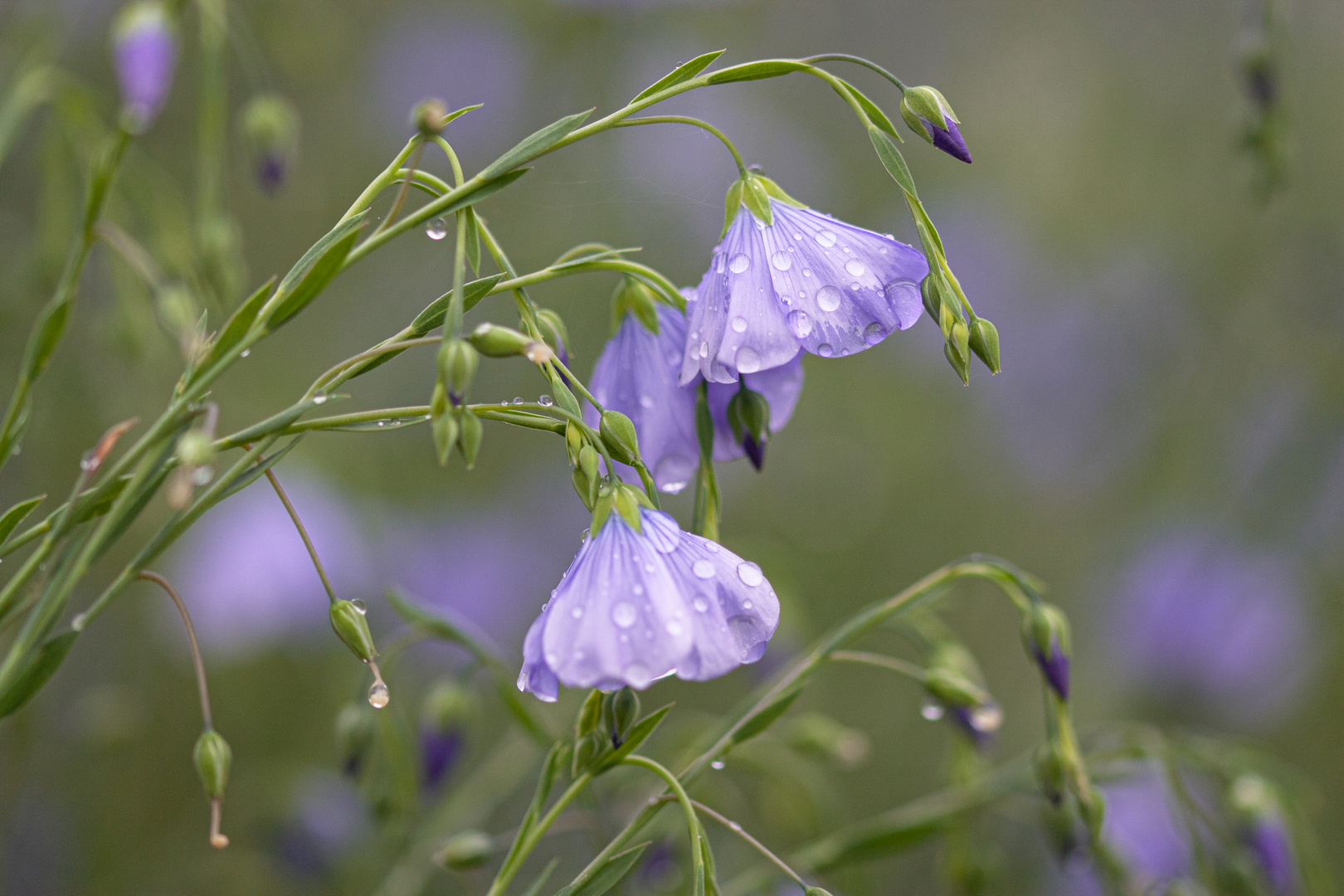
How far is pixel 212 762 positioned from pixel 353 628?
139mm

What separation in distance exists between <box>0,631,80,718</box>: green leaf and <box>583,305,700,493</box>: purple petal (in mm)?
404

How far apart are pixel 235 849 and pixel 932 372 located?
2.46 metres

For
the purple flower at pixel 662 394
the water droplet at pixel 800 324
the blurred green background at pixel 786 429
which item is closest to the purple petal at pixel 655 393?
the purple flower at pixel 662 394

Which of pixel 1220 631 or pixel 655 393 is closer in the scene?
pixel 655 393

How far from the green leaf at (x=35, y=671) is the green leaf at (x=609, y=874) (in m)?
0.35

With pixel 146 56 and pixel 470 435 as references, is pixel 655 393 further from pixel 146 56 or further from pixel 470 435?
pixel 146 56

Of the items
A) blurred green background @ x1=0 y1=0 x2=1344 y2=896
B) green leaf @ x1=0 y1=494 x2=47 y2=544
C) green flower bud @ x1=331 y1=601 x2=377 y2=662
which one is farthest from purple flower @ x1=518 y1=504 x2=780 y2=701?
blurred green background @ x1=0 y1=0 x2=1344 y2=896

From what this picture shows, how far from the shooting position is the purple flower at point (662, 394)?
0.84 metres

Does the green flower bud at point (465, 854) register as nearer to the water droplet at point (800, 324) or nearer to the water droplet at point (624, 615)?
the water droplet at point (624, 615)

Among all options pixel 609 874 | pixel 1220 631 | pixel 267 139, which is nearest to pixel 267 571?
pixel 267 139

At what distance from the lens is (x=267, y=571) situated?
2156 millimetres

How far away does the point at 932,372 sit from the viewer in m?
3.39

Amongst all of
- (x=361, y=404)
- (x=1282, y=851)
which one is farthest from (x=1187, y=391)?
(x=361, y=404)

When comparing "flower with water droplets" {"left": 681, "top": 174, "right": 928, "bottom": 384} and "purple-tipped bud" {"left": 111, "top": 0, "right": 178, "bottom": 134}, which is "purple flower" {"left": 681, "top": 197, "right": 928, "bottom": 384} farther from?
"purple-tipped bud" {"left": 111, "top": 0, "right": 178, "bottom": 134}
